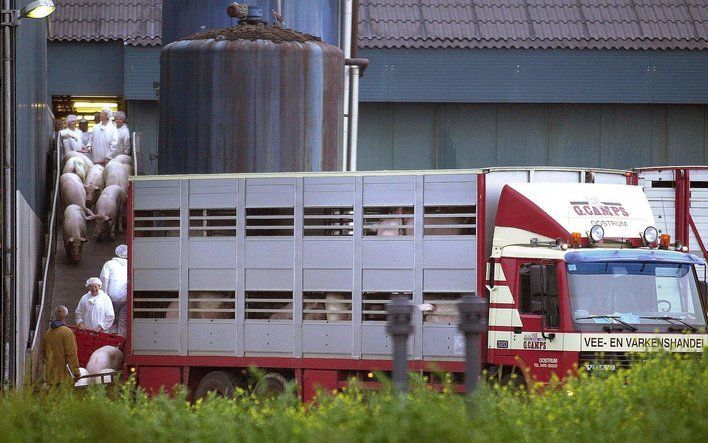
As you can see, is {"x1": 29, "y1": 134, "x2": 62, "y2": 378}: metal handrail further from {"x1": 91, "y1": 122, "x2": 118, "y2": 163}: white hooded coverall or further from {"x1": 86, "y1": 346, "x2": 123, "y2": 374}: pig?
{"x1": 86, "y1": 346, "x2": 123, "y2": 374}: pig

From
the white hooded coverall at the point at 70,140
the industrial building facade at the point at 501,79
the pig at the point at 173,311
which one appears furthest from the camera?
the industrial building facade at the point at 501,79

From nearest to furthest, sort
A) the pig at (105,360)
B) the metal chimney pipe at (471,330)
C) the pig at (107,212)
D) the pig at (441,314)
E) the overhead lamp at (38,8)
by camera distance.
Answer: the metal chimney pipe at (471,330), the pig at (441,314), the overhead lamp at (38,8), the pig at (105,360), the pig at (107,212)

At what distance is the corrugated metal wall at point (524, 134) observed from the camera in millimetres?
40094

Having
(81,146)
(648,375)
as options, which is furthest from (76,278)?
(648,375)

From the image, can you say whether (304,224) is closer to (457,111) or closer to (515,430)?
(515,430)

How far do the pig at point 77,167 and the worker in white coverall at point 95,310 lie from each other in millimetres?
5549

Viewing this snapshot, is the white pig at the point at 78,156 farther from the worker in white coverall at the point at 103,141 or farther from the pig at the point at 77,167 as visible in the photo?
the worker in white coverall at the point at 103,141

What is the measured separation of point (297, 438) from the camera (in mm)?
8508

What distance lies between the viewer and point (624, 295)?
1800 cm

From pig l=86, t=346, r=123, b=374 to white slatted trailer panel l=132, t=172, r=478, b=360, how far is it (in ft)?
4.43

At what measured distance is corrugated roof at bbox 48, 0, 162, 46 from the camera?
129ft

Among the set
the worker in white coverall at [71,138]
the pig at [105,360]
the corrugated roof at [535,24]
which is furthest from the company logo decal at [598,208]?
the corrugated roof at [535,24]

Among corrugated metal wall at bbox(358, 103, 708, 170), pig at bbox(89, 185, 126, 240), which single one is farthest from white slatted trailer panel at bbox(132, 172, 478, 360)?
corrugated metal wall at bbox(358, 103, 708, 170)

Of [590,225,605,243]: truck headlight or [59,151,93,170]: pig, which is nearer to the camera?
[590,225,605,243]: truck headlight
